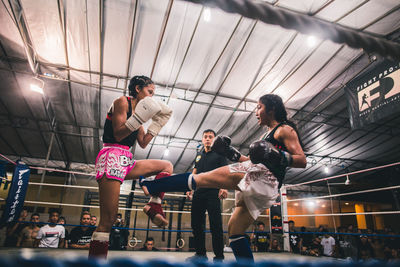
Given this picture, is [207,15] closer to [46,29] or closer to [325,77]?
[46,29]

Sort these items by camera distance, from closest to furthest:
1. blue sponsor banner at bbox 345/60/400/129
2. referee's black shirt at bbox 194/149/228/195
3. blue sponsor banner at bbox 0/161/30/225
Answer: referee's black shirt at bbox 194/149/228/195
blue sponsor banner at bbox 0/161/30/225
blue sponsor banner at bbox 345/60/400/129

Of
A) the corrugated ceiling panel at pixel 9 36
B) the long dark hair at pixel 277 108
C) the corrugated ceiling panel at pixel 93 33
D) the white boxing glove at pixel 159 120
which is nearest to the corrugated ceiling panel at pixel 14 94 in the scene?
the corrugated ceiling panel at pixel 9 36

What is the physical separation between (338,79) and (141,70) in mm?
6085

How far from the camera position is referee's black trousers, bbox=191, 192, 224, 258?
7.75 feet

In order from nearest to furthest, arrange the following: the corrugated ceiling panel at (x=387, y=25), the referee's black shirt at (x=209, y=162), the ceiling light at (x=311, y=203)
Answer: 1. the referee's black shirt at (x=209, y=162)
2. the corrugated ceiling panel at (x=387, y=25)
3. the ceiling light at (x=311, y=203)

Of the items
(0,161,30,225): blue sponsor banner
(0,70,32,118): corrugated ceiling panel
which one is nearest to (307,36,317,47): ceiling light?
(0,161,30,225): blue sponsor banner

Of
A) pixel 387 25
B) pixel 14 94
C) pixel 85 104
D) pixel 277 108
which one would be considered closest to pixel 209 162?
pixel 277 108

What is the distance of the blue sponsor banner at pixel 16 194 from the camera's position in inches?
112

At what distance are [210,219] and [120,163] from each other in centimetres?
119

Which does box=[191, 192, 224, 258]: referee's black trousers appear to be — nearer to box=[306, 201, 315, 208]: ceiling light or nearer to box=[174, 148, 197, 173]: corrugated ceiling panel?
box=[174, 148, 197, 173]: corrugated ceiling panel

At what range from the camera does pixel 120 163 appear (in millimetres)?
1662

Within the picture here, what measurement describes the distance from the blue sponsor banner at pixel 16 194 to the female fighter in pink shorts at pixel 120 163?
Result: 2.00m

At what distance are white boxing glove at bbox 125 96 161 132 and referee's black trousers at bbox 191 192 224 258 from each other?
117cm

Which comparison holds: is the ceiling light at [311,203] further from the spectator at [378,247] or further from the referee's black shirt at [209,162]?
the referee's black shirt at [209,162]
